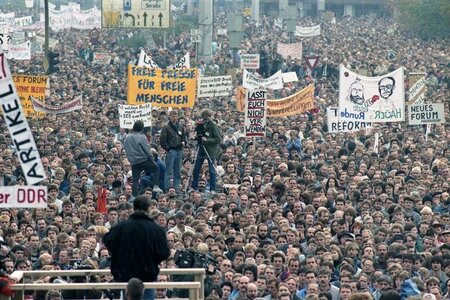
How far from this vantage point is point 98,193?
75.3ft

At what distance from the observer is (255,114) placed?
2892cm

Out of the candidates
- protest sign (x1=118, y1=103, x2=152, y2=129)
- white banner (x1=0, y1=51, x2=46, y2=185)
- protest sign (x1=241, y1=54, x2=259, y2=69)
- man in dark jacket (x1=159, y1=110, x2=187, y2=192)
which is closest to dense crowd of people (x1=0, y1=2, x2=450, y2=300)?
man in dark jacket (x1=159, y1=110, x2=187, y2=192)

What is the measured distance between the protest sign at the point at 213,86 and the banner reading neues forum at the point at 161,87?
12.6ft

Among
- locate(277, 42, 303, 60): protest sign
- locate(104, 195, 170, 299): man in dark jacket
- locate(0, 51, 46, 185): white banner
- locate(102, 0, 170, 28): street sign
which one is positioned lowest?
locate(104, 195, 170, 299): man in dark jacket

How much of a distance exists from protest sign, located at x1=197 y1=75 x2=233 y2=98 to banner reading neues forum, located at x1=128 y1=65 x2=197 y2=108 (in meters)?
3.85

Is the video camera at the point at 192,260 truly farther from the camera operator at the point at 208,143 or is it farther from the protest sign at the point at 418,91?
the protest sign at the point at 418,91

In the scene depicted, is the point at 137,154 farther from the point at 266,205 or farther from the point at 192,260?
the point at 192,260

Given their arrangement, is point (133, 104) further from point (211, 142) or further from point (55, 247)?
point (55, 247)

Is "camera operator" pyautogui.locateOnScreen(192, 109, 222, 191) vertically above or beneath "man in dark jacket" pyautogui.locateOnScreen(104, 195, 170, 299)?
above

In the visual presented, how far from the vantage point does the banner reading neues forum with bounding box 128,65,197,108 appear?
31.7 meters

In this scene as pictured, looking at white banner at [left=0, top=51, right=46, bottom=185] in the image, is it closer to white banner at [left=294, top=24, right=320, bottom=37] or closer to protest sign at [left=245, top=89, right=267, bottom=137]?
protest sign at [left=245, top=89, right=267, bottom=137]

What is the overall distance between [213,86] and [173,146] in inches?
408

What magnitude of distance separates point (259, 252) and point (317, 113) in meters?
18.8

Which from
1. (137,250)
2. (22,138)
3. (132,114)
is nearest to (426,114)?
(132,114)
